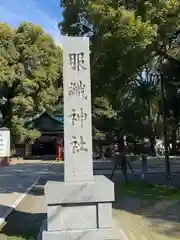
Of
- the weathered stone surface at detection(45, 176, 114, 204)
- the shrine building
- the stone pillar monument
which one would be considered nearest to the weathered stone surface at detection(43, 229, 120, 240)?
the stone pillar monument

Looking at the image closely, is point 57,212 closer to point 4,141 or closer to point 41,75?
point 4,141

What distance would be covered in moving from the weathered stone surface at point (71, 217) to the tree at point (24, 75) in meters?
25.5

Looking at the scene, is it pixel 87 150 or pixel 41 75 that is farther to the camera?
pixel 41 75

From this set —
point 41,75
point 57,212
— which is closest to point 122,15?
point 57,212

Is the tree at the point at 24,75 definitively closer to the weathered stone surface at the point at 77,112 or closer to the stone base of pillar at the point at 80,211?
the weathered stone surface at the point at 77,112

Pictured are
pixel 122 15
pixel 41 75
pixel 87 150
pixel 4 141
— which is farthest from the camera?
pixel 41 75

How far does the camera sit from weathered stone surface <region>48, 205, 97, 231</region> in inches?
252

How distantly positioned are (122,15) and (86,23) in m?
3.54

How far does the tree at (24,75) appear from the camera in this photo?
103 ft

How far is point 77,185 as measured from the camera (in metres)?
6.49

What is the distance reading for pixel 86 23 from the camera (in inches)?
523

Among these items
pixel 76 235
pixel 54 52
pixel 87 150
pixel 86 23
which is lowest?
pixel 76 235

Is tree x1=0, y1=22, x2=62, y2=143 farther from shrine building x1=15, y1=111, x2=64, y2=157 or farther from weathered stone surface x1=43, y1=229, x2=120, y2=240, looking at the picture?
weathered stone surface x1=43, y1=229, x2=120, y2=240

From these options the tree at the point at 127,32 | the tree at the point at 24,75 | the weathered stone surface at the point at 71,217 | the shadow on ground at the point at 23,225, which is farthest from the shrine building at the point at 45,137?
the weathered stone surface at the point at 71,217
